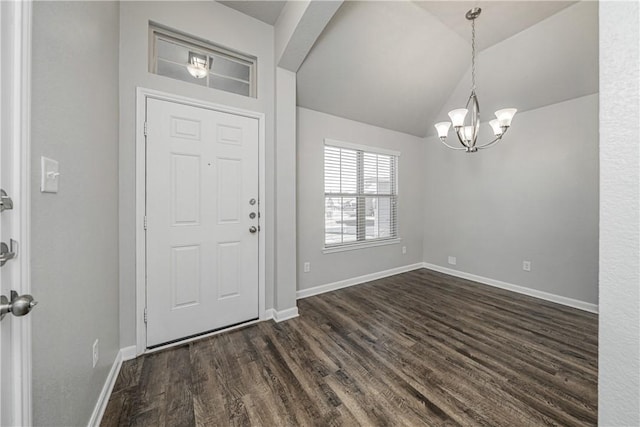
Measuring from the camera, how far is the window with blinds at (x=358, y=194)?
329 cm

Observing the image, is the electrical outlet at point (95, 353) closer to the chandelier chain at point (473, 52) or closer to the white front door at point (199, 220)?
the white front door at point (199, 220)

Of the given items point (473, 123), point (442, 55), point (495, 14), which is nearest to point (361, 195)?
point (473, 123)

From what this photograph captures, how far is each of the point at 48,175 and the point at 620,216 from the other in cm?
169

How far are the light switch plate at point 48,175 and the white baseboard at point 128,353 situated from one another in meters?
1.46

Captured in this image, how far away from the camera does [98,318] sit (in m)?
1.34

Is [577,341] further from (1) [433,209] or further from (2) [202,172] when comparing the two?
(2) [202,172]

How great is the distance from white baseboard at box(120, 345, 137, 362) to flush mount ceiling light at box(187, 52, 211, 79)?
7.44 ft

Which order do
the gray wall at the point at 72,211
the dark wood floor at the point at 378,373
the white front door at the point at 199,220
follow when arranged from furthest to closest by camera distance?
the white front door at the point at 199,220, the dark wood floor at the point at 378,373, the gray wall at the point at 72,211

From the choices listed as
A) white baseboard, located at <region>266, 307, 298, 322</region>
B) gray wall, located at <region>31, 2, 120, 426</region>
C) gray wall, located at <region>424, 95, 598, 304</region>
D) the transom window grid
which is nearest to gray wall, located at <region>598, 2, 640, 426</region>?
gray wall, located at <region>31, 2, 120, 426</region>

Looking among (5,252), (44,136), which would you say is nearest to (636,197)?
(5,252)

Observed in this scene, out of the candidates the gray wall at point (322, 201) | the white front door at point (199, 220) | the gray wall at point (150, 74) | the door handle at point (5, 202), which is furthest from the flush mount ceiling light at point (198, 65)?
the door handle at point (5, 202)

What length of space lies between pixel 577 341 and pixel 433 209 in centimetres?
241

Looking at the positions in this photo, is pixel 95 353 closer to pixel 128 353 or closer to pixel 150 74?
pixel 128 353

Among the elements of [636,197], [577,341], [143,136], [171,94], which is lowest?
[577,341]
